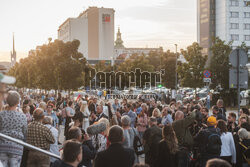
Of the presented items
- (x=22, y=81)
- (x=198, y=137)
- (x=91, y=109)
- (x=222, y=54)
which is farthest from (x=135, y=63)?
(x=198, y=137)

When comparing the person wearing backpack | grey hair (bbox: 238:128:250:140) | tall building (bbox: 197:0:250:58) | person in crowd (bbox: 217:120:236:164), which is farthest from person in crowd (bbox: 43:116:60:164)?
tall building (bbox: 197:0:250:58)

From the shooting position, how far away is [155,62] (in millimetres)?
106250

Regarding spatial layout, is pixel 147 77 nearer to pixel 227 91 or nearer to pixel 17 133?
pixel 227 91

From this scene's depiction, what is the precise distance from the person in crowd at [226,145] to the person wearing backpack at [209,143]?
126 mm

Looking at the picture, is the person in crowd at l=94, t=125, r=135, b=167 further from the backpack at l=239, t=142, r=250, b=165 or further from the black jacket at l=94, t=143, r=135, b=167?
the backpack at l=239, t=142, r=250, b=165

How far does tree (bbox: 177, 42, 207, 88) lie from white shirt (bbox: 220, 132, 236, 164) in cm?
3308

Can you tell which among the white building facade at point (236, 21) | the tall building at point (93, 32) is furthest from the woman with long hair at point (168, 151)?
the tall building at point (93, 32)

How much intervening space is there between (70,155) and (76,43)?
38095 mm

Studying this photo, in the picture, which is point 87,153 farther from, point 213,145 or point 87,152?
point 213,145

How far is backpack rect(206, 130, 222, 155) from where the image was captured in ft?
23.1

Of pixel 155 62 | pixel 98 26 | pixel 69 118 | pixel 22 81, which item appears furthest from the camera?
pixel 98 26

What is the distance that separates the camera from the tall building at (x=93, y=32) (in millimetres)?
128375

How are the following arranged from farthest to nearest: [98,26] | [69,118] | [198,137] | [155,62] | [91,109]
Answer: [98,26], [155,62], [91,109], [69,118], [198,137]

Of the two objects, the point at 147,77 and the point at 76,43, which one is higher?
the point at 76,43
